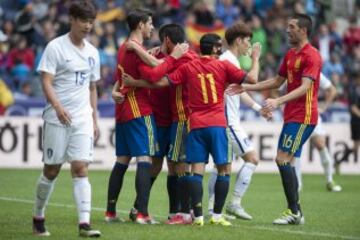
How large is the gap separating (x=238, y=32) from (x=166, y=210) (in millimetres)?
2764

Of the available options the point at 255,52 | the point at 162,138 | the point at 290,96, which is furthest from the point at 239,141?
the point at 255,52

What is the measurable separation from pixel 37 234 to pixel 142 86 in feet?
7.38

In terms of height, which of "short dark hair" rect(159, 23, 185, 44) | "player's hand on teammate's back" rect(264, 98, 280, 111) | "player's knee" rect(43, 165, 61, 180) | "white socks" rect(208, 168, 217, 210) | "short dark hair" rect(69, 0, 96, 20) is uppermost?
"short dark hair" rect(69, 0, 96, 20)

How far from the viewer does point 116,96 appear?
12914 mm

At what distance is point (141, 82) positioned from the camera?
12.7m

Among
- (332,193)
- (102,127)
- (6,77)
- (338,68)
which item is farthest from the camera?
(338,68)

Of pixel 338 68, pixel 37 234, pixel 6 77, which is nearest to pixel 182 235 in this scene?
pixel 37 234

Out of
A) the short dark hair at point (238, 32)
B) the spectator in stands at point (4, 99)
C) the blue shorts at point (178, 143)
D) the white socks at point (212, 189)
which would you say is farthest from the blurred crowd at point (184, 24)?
the blue shorts at point (178, 143)

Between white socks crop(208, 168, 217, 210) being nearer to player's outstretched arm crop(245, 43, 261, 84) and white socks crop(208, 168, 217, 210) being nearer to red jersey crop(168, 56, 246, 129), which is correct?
red jersey crop(168, 56, 246, 129)

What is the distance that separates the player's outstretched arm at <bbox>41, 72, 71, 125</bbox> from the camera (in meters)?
11.1

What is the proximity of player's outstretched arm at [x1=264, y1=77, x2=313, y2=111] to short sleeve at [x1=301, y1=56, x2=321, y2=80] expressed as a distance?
0.06 metres

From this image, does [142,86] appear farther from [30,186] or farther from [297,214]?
[30,186]

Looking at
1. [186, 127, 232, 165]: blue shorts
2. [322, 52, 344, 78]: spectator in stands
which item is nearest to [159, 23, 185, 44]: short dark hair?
[186, 127, 232, 165]: blue shorts

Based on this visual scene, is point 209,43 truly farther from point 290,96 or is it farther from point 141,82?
point 290,96
